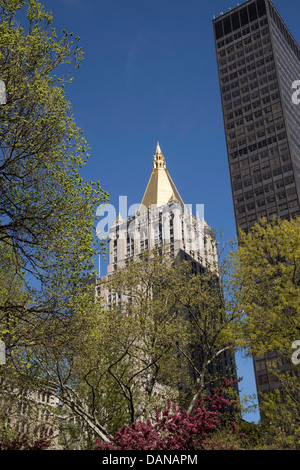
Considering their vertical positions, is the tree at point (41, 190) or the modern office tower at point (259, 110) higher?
the modern office tower at point (259, 110)

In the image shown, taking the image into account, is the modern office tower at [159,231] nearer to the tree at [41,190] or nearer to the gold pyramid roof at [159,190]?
the gold pyramid roof at [159,190]

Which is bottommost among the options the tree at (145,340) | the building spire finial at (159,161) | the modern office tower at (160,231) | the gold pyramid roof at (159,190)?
the tree at (145,340)

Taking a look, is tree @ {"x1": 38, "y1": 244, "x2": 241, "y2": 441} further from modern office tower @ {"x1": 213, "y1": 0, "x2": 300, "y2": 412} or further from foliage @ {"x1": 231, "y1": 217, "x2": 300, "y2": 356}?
modern office tower @ {"x1": 213, "y1": 0, "x2": 300, "y2": 412}

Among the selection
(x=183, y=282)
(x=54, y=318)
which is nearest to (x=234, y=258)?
(x=183, y=282)

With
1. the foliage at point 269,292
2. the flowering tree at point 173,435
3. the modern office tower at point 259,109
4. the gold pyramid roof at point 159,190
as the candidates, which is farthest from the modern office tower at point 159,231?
the flowering tree at point 173,435

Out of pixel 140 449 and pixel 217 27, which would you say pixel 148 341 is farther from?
pixel 217 27

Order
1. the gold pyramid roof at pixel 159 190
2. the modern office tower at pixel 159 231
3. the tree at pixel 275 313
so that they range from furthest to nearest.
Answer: the gold pyramid roof at pixel 159 190
the modern office tower at pixel 159 231
the tree at pixel 275 313

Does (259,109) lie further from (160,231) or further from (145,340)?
(145,340)

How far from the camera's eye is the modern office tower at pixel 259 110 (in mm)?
109875

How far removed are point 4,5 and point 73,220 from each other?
8.78m

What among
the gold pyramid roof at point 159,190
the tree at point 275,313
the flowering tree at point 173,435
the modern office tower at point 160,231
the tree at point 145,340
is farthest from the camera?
the gold pyramid roof at point 159,190

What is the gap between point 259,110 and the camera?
119125 mm

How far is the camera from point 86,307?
63.3 ft

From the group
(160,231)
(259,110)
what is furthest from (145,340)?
(160,231)
